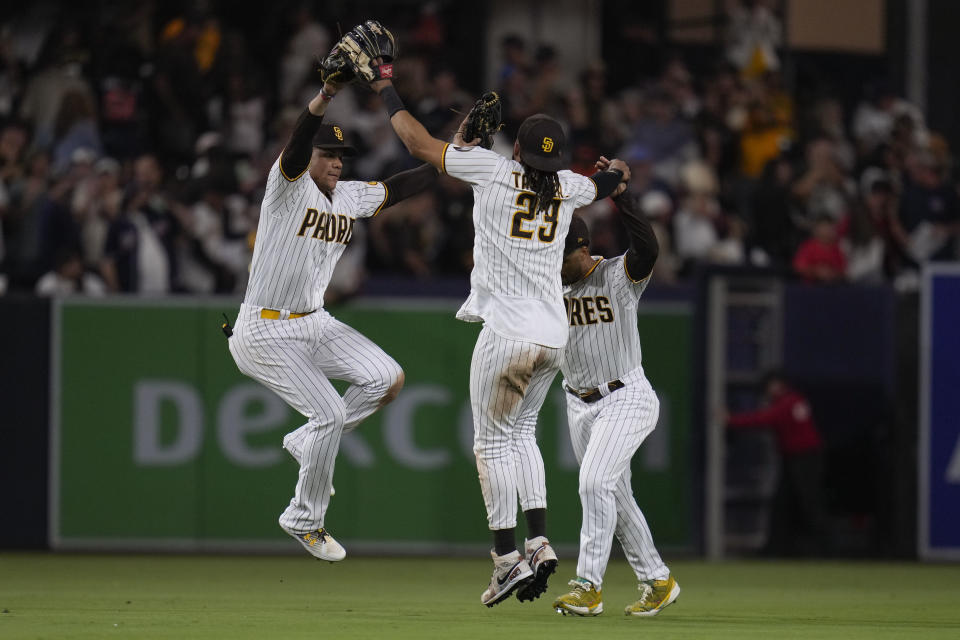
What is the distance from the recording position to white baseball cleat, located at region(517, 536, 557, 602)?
322 inches

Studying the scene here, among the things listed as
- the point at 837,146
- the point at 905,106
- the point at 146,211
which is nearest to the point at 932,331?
the point at 837,146

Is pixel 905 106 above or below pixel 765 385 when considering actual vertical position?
above

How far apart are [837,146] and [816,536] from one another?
550 centimetres

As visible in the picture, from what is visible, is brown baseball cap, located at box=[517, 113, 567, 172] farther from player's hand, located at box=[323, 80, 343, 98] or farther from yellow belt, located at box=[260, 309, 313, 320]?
yellow belt, located at box=[260, 309, 313, 320]

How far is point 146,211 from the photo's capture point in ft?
47.2

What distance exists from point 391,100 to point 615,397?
6.55 feet

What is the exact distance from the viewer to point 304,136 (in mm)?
8656

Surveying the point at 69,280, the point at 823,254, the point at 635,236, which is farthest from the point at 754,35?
the point at 635,236

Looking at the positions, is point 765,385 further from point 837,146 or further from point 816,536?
point 837,146

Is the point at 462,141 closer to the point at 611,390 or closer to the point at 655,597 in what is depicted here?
the point at 611,390

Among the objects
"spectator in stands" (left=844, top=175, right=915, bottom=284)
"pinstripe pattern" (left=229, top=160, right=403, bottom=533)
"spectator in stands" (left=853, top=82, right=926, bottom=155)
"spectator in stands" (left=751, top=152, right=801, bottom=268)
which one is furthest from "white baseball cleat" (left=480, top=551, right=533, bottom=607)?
"spectator in stands" (left=853, top=82, right=926, bottom=155)

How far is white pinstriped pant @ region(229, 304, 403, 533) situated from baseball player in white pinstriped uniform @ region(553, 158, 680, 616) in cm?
118

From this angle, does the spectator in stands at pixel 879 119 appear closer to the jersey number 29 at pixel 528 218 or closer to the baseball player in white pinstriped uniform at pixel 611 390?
the baseball player in white pinstriped uniform at pixel 611 390

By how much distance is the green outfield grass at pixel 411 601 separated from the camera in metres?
7.76
